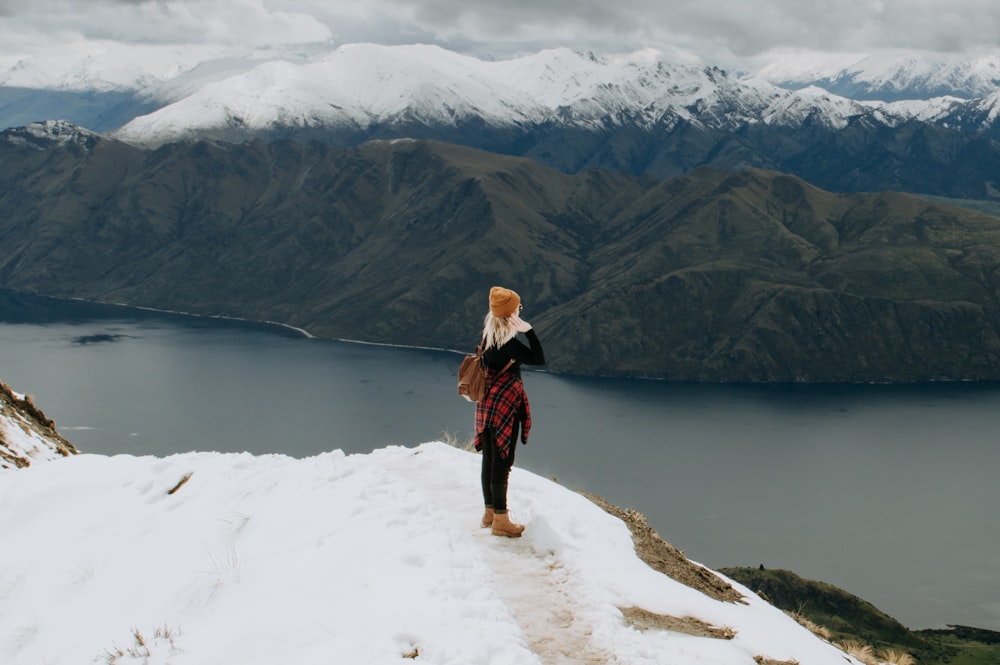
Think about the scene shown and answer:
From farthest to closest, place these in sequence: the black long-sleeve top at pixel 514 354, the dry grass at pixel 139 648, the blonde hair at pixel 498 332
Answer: the blonde hair at pixel 498 332 → the black long-sleeve top at pixel 514 354 → the dry grass at pixel 139 648

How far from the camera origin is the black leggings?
15039 millimetres

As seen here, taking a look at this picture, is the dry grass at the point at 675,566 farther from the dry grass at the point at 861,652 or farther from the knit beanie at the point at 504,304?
the knit beanie at the point at 504,304

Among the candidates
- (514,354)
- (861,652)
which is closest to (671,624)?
(514,354)

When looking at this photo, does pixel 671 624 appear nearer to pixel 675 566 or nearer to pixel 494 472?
pixel 675 566

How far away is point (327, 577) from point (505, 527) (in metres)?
3.48

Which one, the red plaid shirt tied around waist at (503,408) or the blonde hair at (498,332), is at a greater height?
the blonde hair at (498,332)

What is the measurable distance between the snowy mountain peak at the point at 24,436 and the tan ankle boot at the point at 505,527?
13478 millimetres

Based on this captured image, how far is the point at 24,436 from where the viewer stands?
83.9 ft

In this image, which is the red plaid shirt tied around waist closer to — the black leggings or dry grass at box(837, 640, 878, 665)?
the black leggings

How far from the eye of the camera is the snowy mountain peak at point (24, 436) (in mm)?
23686

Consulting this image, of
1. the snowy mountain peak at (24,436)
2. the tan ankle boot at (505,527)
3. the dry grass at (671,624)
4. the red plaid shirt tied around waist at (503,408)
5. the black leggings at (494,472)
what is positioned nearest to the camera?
the dry grass at (671,624)

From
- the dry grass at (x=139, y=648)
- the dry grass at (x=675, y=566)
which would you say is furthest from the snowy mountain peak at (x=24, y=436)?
the dry grass at (x=675, y=566)

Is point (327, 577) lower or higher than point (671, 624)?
lower

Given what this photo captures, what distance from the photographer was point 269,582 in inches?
490
